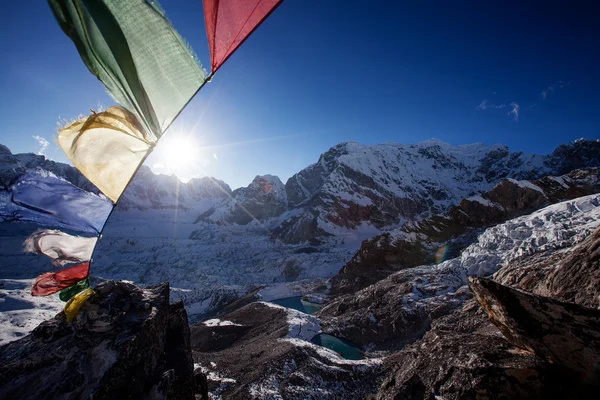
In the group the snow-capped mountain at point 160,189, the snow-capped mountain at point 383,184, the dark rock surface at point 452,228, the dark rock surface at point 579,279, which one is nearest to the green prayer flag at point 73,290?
the dark rock surface at point 579,279

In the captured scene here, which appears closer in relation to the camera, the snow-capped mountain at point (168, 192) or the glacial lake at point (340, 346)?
the glacial lake at point (340, 346)

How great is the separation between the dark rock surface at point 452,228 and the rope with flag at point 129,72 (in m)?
43.0

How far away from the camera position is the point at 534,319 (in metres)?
4.59

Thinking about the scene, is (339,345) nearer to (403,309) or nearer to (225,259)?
(403,309)

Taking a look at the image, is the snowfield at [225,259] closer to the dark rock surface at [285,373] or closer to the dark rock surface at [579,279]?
the dark rock surface at [285,373]

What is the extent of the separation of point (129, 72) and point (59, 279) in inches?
202

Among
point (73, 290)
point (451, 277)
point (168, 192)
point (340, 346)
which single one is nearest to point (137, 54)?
point (73, 290)

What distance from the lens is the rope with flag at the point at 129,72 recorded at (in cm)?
242

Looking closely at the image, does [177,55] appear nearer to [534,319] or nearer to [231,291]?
[534,319]

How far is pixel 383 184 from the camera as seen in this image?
117m

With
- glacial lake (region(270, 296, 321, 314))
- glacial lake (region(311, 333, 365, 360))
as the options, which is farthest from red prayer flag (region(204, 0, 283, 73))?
glacial lake (region(270, 296, 321, 314))

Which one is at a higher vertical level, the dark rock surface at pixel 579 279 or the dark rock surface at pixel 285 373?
the dark rock surface at pixel 579 279

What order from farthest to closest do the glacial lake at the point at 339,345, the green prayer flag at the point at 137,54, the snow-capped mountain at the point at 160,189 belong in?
the snow-capped mountain at the point at 160,189 → the glacial lake at the point at 339,345 → the green prayer flag at the point at 137,54

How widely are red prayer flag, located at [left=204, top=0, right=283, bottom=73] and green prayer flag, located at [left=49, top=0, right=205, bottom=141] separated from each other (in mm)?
387
